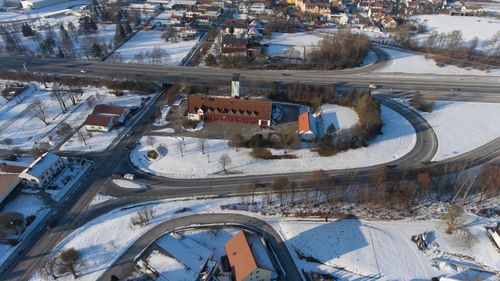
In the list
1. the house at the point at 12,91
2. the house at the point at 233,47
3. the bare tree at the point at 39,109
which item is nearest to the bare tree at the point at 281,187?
the bare tree at the point at 39,109

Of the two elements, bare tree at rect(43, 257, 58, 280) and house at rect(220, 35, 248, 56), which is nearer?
bare tree at rect(43, 257, 58, 280)

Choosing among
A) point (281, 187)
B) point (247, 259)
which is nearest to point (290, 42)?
point (281, 187)

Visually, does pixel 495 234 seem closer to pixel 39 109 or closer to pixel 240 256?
pixel 240 256

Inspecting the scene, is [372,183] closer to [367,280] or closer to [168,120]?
[367,280]

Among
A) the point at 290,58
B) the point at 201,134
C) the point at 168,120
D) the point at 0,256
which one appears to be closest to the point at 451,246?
the point at 201,134

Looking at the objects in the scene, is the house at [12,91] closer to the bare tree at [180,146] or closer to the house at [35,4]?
the bare tree at [180,146]

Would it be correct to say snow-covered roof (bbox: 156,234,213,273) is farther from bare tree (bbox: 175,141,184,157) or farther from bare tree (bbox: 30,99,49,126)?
bare tree (bbox: 30,99,49,126)

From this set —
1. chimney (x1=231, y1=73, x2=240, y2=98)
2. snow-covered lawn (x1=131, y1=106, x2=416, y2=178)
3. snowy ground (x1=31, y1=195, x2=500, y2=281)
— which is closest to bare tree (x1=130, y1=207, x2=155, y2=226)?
snowy ground (x1=31, y1=195, x2=500, y2=281)
